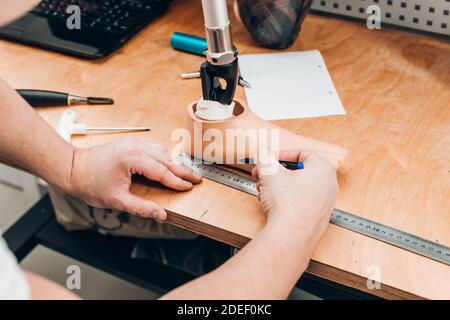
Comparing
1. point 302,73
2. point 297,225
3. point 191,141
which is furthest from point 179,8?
point 297,225

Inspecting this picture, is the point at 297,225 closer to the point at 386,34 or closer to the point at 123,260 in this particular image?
the point at 386,34

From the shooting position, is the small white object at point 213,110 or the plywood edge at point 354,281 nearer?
the plywood edge at point 354,281

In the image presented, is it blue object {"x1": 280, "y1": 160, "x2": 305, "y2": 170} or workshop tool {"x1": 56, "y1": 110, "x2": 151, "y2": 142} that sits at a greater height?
workshop tool {"x1": 56, "y1": 110, "x2": 151, "y2": 142}

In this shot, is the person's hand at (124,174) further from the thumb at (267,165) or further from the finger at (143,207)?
the thumb at (267,165)

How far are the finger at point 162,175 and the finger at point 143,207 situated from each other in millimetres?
37

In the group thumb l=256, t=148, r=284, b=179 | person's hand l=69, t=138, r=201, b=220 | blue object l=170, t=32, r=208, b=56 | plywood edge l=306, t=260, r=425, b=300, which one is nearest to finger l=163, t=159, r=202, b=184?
person's hand l=69, t=138, r=201, b=220

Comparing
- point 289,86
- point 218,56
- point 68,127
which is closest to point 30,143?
point 68,127

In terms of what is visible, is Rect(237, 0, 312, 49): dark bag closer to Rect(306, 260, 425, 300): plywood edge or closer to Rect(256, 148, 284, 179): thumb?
Rect(256, 148, 284, 179): thumb

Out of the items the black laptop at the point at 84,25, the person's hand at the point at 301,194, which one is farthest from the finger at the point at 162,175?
the black laptop at the point at 84,25

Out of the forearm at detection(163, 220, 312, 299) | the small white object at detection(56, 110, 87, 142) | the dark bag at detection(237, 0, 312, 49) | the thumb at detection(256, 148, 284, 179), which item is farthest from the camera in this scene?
the dark bag at detection(237, 0, 312, 49)

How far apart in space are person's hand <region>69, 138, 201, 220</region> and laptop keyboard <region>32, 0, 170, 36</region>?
0.40 metres

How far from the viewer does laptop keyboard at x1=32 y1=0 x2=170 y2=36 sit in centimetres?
111

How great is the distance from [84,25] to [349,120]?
609 millimetres

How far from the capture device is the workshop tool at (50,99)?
3.01 ft
